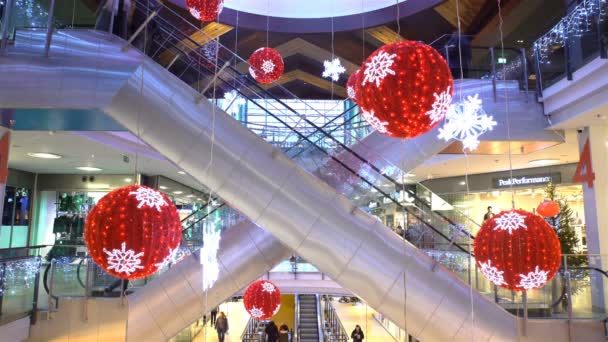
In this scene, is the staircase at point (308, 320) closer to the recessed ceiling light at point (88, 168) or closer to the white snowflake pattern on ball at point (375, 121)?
the recessed ceiling light at point (88, 168)

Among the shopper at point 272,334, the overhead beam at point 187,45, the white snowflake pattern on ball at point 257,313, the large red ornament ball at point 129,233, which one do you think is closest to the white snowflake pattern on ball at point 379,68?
the large red ornament ball at point 129,233

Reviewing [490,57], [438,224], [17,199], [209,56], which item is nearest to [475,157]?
[490,57]

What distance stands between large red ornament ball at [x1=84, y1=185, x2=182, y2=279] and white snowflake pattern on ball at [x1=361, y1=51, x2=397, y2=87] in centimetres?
176

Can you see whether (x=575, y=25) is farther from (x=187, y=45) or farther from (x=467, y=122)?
(x=187, y=45)

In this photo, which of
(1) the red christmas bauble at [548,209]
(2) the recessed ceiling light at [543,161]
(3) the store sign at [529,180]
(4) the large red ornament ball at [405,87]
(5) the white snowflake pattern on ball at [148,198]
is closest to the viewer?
(4) the large red ornament ball at [405,87]

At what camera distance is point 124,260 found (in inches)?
119

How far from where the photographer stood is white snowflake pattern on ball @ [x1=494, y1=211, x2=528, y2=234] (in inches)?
135

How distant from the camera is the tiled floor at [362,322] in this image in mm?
14364

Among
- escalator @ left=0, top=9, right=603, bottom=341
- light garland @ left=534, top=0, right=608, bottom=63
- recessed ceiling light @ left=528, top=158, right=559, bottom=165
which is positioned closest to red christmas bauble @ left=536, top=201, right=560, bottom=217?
light garland @ left=534, top=0, right=608, bottom=63

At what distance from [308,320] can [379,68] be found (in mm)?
16292

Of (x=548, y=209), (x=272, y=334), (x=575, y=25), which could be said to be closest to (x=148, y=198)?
(x=575, y=25)

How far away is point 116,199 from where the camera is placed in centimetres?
312

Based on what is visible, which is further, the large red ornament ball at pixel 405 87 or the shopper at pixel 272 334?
the shopper at pixel 272 334

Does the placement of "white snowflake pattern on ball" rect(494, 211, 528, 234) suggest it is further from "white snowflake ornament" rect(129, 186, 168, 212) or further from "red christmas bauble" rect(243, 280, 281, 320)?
"red christmas bauble" rect(243, 280, 281, 320)
